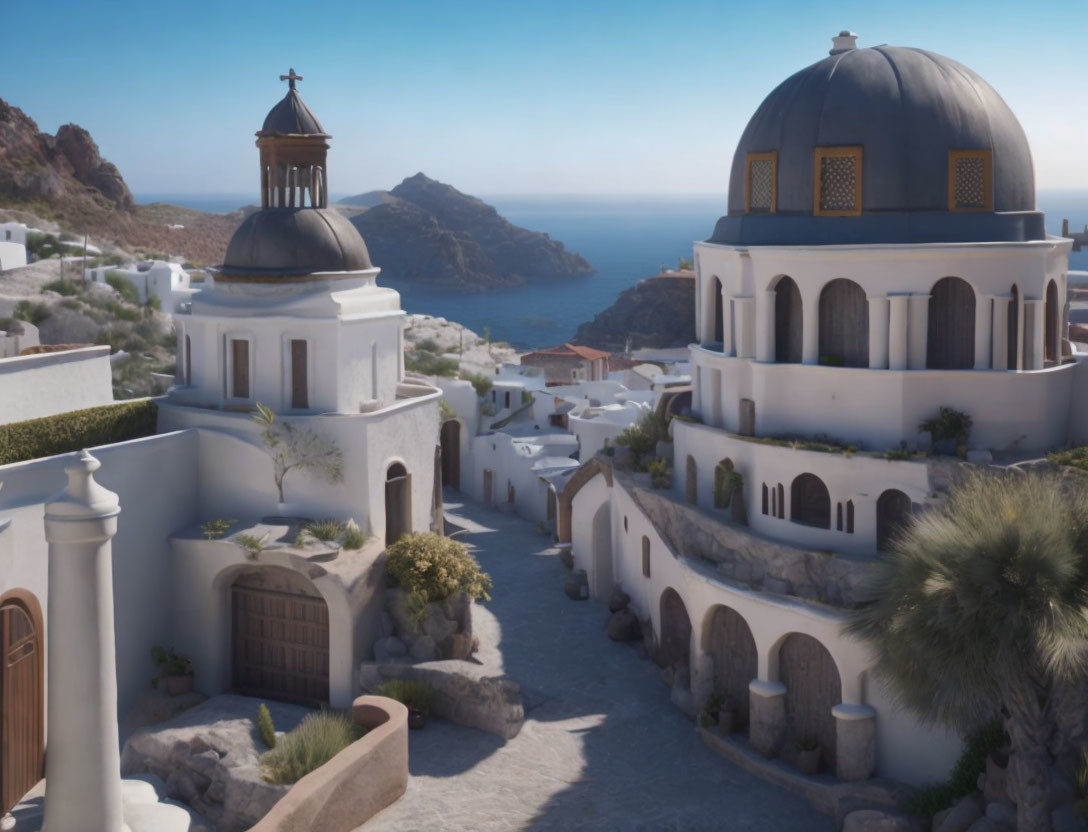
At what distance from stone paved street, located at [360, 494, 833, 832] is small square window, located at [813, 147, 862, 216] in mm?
11247

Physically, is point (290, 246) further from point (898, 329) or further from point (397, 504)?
point (898, 329)

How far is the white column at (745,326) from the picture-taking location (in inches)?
1090

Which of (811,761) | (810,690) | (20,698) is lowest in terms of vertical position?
(811,761)

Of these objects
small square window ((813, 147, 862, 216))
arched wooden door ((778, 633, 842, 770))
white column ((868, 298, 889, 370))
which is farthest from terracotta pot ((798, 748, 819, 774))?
small square window ((813, 147, 862, 216))

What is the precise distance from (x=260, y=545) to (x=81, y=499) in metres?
11.5

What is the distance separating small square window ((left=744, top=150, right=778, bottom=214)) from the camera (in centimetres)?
2781

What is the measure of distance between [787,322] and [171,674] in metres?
15.6

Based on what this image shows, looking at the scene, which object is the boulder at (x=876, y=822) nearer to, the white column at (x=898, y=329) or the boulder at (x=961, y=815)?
the boulder at (x=961, y=815)

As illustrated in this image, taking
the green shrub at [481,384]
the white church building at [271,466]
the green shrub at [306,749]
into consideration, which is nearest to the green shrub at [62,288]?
the green shrub at [481,384]

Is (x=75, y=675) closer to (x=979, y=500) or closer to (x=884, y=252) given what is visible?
(x=979, y=500)

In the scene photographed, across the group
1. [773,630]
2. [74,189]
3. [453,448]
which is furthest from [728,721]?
[74,189]

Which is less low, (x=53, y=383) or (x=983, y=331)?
(x=983, y=331)

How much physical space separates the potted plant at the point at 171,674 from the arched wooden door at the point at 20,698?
3755mm

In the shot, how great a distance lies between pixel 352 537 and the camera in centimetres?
2725
